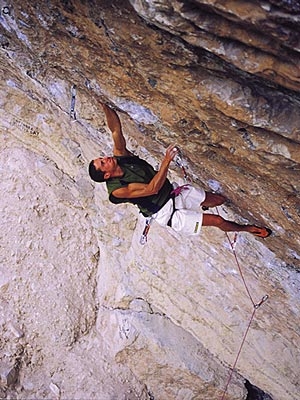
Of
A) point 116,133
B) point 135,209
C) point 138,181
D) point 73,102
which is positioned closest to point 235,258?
point 135,209

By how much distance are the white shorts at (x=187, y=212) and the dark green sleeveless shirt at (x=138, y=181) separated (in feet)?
0.44

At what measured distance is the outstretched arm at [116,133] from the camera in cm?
435

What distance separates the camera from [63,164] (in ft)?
21.3

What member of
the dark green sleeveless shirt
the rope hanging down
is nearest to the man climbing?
the dark green sleeveless shirt

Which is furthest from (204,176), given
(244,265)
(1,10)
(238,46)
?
(1,10)

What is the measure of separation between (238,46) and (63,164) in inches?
159

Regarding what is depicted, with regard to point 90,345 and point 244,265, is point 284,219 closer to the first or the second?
point 244,265

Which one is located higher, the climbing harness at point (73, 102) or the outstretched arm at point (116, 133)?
the outstretched arm at point (116, 133)

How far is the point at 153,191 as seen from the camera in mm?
4285

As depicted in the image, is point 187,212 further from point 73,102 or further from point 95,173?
point 73,102

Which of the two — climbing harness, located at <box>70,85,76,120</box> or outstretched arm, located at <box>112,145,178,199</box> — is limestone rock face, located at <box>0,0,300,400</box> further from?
outstretched arm, located at <box>112,145,178,199</box>

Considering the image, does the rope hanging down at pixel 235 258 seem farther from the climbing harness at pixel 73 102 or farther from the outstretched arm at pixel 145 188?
the climbing harness at pixel 73 102

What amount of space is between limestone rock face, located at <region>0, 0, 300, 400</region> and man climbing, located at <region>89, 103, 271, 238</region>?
177mm

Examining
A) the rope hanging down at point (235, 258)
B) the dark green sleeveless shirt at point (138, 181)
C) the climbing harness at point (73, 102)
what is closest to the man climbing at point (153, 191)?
the dark green sleeveless shirt at point (138, 181)
